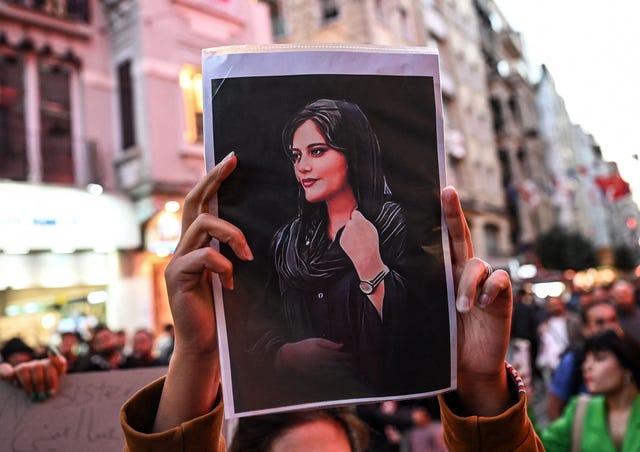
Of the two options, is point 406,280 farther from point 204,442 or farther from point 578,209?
point 578,209

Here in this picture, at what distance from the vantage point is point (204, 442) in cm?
142

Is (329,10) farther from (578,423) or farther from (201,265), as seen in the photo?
(201,265)

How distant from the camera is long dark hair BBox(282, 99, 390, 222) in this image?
4.63 ft

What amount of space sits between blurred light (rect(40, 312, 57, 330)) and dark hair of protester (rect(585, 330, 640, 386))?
9049mm

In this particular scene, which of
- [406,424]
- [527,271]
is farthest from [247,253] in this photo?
[527,271]

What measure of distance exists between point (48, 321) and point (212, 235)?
981 centimetres

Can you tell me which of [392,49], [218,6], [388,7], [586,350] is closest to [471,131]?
[388,7]

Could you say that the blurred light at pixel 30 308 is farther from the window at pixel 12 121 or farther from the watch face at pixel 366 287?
the watch face at pixel 366 287

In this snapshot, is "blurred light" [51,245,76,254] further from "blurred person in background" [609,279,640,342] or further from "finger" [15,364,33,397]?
"finger" [15,364,33,397]

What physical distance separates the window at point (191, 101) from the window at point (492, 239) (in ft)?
57.1

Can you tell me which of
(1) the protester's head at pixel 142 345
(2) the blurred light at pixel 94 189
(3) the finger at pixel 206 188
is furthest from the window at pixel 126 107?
(3) the finger at pixel 206 188

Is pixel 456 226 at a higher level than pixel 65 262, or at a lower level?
lower

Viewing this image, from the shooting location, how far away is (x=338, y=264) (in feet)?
4.65

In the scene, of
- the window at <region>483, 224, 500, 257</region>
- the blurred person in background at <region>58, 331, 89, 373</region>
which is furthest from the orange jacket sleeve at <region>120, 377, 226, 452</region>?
the window at <region>483, 224, 500, 257</region>
